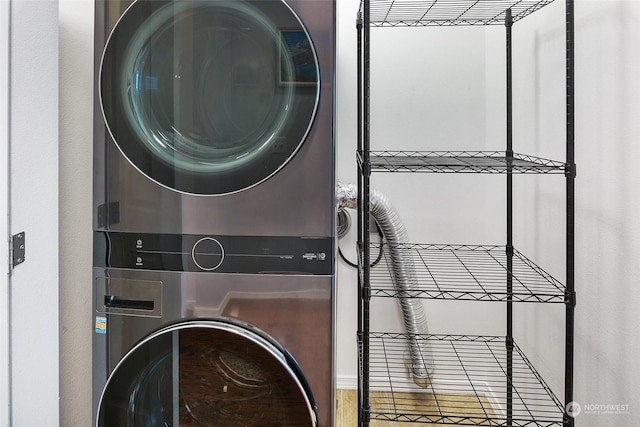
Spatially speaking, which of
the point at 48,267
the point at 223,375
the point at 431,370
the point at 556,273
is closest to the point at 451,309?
the point at 431,370

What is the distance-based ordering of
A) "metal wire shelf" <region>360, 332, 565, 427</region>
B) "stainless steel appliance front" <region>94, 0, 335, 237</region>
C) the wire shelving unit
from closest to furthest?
"stainless steel appliance front" <region>94, 0, 335, 237</region>
the wire shelving unit
"metal wire shelf" <region>360, 332, 565, 427</region>

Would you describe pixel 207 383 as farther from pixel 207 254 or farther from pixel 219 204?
pixel 219 204

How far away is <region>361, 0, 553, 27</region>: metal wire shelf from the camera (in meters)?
1.88

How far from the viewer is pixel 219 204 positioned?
1383 mm

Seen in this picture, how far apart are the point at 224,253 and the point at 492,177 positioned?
125 cm

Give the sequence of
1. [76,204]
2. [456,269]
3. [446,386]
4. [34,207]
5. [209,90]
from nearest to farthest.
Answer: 1. [209,90]
2. [34,207]
3. [76,204]
4. [456,269]
5. [446,386]

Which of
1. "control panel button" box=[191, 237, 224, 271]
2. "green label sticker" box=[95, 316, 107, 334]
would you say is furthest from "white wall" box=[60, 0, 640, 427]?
"control panel button" box=[191, 237, 224, 271]

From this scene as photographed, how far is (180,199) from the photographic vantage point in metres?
1.39

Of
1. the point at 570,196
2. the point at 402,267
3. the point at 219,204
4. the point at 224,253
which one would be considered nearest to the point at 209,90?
the point at 219,204

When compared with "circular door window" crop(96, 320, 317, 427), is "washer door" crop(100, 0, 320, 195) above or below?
above

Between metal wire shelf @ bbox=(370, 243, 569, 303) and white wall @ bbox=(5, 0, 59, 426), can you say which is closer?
white wall @ bbox=(5, 0, 59, 426)

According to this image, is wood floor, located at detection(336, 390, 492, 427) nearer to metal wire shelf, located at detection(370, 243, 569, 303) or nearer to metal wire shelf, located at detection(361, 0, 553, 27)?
metal wire shelf, located at detection(370, 243, 569, 303)

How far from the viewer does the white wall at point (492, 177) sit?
141cm

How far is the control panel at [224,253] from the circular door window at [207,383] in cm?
15
